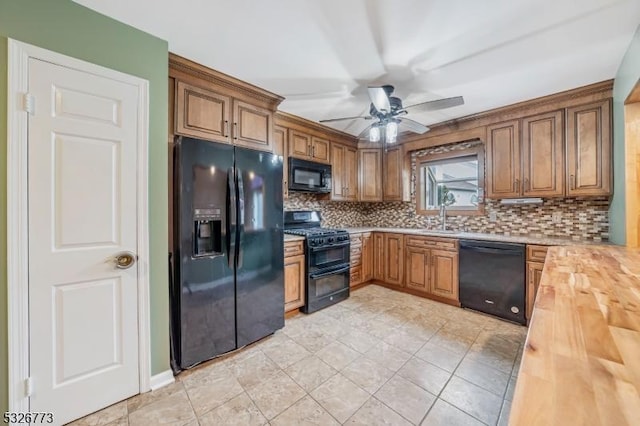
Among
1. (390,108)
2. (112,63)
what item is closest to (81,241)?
(112,63)

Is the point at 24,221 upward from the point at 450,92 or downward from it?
downward

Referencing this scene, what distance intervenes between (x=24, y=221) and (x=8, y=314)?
1.61 ft

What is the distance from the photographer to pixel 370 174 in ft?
14.3

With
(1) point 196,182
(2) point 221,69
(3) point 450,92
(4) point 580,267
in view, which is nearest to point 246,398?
(1) point 196,182

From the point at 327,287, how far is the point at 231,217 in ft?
5.32

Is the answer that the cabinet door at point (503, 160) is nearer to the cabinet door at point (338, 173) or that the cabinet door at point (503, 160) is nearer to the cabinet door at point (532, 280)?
the cabinet door at point (532, 280)

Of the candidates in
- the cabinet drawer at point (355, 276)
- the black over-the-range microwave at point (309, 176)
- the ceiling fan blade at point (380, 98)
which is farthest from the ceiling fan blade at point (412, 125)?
the cabinet drawer at point (355, 276)

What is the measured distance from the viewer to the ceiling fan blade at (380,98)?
2148mm

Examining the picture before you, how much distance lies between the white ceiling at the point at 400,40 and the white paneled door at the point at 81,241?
2.04 ft

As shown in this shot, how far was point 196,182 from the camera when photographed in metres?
2.02

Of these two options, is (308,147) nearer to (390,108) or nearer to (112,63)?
(390,108)

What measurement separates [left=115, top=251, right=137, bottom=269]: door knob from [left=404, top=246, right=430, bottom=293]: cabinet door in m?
3.19

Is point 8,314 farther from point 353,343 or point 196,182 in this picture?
point 353,343

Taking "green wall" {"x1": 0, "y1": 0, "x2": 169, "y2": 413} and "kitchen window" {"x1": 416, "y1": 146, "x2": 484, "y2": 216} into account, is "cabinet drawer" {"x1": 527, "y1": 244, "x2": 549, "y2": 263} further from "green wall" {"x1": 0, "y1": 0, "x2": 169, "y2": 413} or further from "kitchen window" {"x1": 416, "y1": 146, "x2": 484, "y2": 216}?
"green wall" {"x1": 0, "y1": 0, "x2": 169, "y2": 413}
